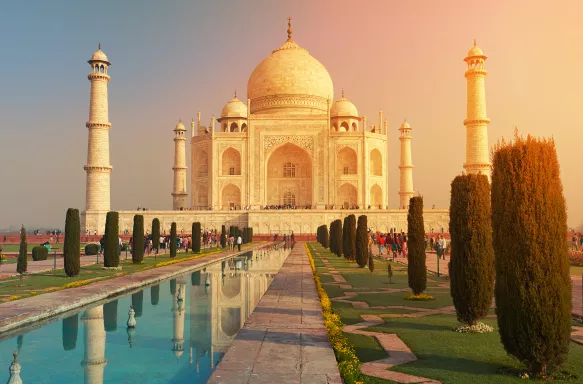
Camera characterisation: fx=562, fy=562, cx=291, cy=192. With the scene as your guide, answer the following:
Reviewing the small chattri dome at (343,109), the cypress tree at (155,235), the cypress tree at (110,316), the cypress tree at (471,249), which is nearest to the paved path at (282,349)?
the cypress tree at (471,249)

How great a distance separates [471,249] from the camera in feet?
20.8

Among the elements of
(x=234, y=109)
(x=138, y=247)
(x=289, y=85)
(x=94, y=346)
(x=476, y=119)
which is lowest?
(x=94, y=346)

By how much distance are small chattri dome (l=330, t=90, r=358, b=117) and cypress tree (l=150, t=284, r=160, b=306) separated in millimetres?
32305

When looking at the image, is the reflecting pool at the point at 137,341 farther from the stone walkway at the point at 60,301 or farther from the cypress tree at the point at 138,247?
the cypress tree at the point at 138,247

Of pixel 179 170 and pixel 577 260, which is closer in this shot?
pixel 577 260

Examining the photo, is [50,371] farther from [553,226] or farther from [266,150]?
[266,150]

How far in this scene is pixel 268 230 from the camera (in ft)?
110

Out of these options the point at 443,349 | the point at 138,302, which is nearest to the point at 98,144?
the point at 138,302

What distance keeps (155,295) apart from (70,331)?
10.6ft

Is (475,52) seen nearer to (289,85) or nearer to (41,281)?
(289,85)

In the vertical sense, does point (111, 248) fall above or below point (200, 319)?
above

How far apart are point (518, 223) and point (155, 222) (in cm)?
1740

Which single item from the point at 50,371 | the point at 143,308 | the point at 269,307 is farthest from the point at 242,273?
the point at 50,371

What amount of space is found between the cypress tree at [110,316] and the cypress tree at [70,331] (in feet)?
1.16
